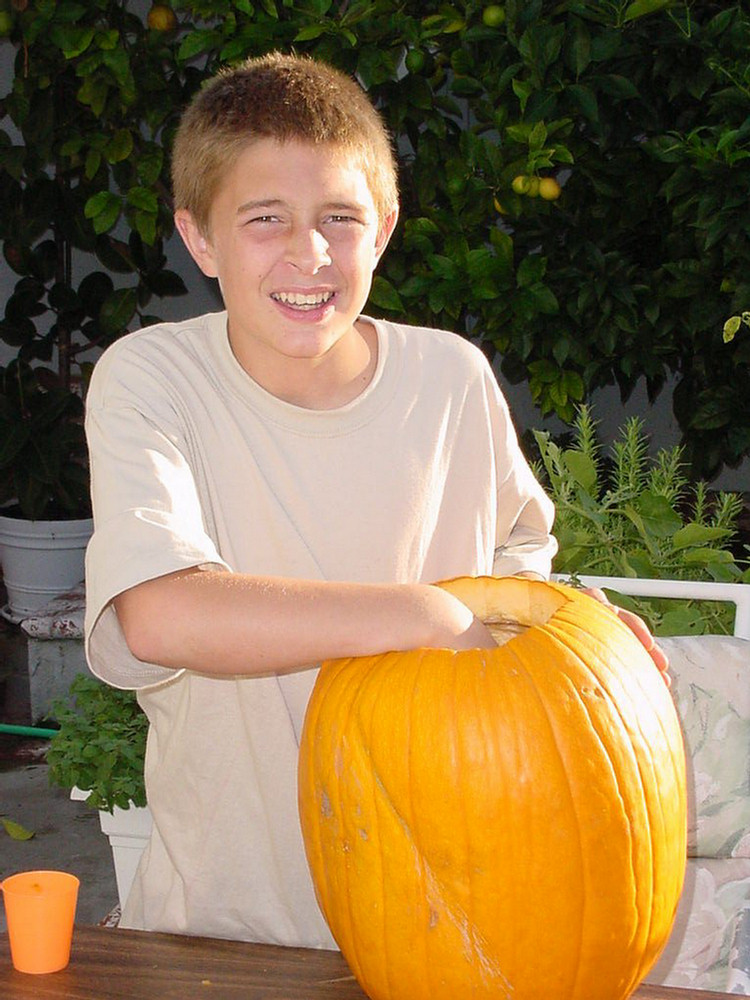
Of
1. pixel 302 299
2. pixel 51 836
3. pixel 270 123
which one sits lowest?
pixel 51 836

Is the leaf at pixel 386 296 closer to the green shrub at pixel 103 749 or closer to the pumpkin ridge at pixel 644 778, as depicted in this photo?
the green shrub at pixel 103 749

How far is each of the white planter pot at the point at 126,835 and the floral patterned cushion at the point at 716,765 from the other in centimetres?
83

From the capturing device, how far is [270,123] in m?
1.07

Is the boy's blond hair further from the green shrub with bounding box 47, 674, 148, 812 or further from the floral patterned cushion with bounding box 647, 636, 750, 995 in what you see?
the green shrub with bounding box 47, 674, 148, 812

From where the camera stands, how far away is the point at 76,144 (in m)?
3.33

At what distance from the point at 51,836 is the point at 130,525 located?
2.23 m

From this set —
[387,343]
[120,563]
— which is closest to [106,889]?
[387,343]

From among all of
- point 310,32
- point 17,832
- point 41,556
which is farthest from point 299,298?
point 41,556

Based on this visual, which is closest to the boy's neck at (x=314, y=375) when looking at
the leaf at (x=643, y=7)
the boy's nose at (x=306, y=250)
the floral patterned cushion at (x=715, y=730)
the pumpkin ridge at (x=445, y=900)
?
the boy's nose at (x=306, y=250)

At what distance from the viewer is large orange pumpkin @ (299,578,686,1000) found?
2.63ft

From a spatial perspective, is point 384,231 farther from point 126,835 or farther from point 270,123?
point 126,835

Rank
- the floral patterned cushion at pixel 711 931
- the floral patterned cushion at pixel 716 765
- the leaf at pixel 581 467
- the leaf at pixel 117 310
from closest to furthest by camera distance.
A: the floral patterned cushion at pixel 711 931
the floral patterned cushion at pixel 716 765
the leaf at pixel 581 467
the leaf at pixel 117 310

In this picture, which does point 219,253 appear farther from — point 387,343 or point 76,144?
point 76,144

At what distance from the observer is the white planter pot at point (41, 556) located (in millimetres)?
3789
